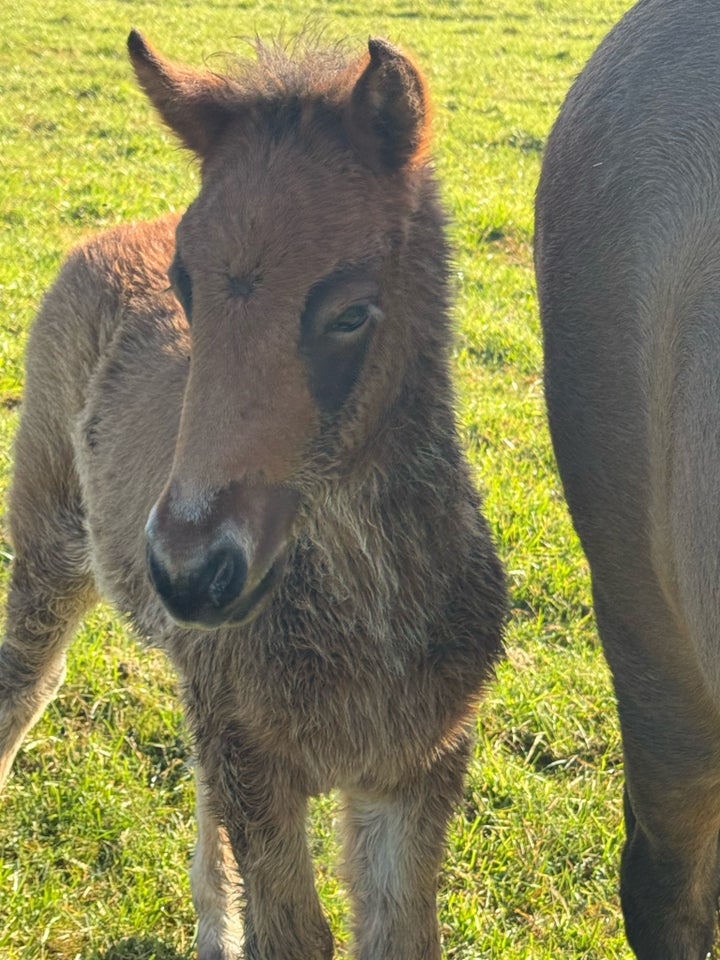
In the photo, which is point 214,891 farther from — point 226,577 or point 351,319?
point 351,319

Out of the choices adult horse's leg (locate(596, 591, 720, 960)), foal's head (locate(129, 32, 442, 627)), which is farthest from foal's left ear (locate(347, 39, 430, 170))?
adult horse's leg (locate(596, 591, 720, 960))

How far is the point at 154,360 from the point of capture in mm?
3377

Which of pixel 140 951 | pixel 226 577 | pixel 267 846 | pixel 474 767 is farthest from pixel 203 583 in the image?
pixel 474 767

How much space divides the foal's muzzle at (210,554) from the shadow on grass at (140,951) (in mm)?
1483

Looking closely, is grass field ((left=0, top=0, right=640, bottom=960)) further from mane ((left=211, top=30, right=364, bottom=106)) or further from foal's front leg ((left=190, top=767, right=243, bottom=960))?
mane ((left=211, top=30, right=364, bottom=106))

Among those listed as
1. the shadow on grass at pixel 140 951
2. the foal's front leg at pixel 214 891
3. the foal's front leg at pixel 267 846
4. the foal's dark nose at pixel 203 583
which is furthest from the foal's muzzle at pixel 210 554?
the shadow on grass at pixel 140 951

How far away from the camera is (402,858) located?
283 centimetres

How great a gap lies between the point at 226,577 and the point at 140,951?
166 cm

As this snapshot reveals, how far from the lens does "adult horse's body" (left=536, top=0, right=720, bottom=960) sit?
224 centimetres

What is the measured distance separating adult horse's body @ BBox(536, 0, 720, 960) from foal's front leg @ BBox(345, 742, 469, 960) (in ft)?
1.54

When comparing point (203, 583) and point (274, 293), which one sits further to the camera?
point (274, 293)

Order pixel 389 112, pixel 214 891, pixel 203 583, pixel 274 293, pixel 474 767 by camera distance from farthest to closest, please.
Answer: pixel 474 767, pixel 214 891, pixel 389 112, pixel 274 293, pixel 203 583

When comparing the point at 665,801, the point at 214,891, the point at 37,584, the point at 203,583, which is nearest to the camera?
the point at 203,583

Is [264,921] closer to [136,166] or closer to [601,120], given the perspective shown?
[601,120]
